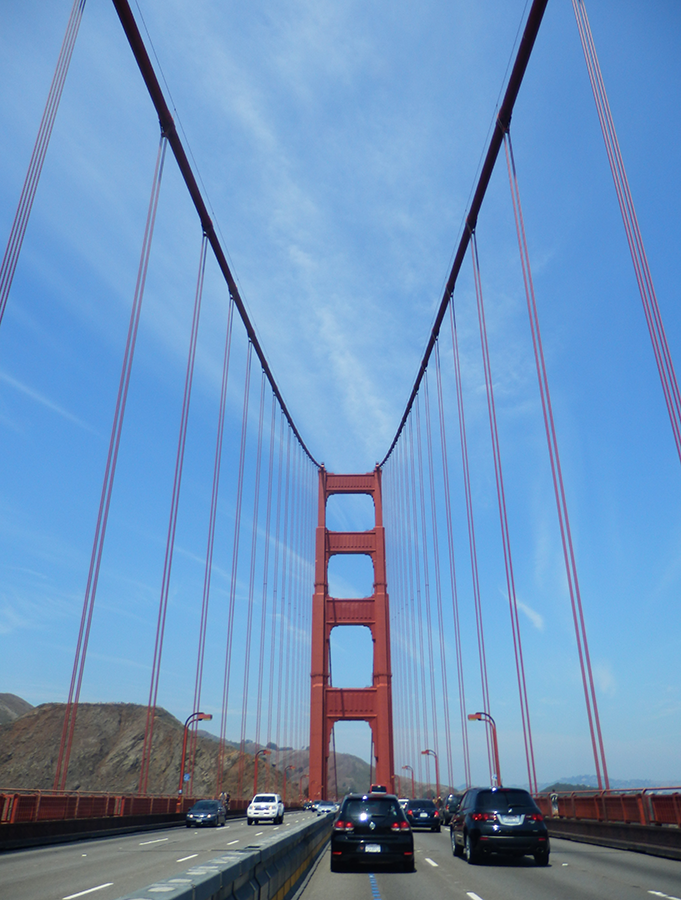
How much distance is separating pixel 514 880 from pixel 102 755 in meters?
120

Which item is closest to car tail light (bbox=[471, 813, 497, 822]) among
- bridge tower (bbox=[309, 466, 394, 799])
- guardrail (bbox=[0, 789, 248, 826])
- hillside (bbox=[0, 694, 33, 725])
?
guardrail (bbox=[0, 789, 248, 826])

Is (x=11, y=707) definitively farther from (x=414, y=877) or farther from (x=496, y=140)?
(x=414, y=877)

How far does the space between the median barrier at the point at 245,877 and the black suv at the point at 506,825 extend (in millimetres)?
3676

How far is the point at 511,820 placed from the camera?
1319cm

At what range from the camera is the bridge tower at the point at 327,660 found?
5550 centimetres

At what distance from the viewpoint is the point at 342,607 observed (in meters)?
62.9

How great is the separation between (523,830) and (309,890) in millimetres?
5083

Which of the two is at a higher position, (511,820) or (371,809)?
(371,809)

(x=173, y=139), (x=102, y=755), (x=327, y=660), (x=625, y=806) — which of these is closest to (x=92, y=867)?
(x=625, y=806)

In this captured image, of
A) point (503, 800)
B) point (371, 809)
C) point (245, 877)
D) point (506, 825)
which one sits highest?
point (503, 800)

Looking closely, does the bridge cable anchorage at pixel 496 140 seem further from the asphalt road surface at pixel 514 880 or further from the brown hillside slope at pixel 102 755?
the brown hillside slope at pixel 102 755

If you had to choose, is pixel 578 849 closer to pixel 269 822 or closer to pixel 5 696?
pixel 269 822

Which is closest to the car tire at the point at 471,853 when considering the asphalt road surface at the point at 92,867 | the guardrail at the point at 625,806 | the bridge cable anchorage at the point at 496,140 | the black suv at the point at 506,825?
the black suv at the point at 506,825

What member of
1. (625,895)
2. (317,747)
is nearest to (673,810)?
(625,895)
